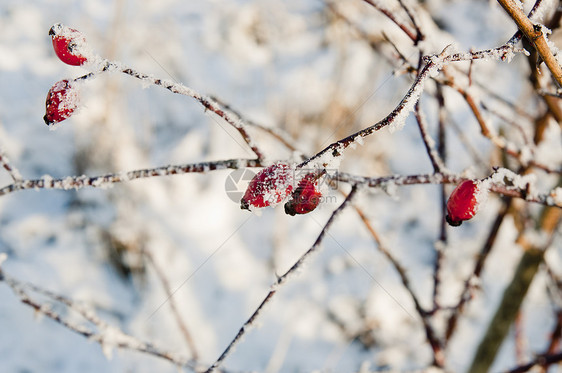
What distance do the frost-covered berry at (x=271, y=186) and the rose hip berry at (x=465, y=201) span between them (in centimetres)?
21

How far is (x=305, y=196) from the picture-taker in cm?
45

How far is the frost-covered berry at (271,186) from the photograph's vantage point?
0.43 m

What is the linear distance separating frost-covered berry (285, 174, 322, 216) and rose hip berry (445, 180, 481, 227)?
169mm

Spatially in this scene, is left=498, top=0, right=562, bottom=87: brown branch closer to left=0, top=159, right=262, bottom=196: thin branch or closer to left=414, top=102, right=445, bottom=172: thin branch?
left=414, top=102, right=445, bottom=172: thin branch

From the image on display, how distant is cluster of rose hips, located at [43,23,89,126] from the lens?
0.43 m

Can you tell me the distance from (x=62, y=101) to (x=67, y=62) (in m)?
0.04

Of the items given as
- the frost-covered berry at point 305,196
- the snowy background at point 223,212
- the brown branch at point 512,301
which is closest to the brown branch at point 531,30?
the frost-covered berry at point 305,196

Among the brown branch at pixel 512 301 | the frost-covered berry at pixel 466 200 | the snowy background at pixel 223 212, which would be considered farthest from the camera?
the snowy background at pixel 223 212

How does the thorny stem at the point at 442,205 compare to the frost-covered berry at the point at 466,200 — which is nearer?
the frost-covered berry at the point at 466,200

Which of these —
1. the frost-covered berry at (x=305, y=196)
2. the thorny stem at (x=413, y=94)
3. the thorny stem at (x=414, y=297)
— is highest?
the thorny stem at (x=414, y=297)

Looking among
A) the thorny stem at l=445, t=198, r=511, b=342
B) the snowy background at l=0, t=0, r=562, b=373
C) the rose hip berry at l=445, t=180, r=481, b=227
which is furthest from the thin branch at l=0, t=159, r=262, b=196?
the snowy background at l=0, t=0, r=562, b=373

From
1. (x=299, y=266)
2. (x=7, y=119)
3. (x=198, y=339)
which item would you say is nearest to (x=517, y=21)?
(x=299, y=266)

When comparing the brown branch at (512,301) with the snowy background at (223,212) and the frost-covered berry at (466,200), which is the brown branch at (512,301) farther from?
the frost-covered berry at (466,200)

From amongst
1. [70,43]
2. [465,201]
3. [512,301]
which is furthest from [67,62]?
[512,301]
